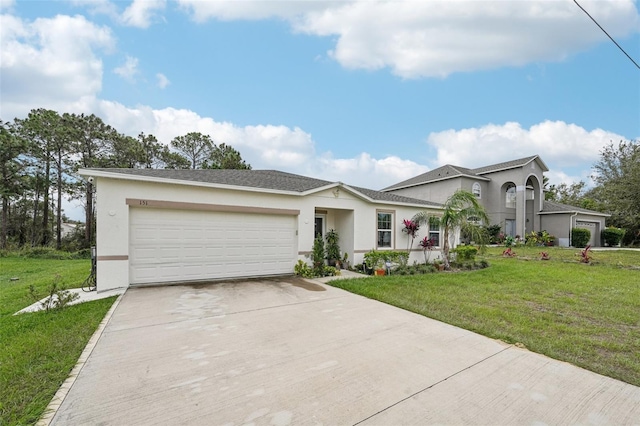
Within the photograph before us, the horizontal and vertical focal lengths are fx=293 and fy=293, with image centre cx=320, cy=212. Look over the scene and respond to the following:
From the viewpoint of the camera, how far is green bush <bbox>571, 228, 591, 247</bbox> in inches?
882

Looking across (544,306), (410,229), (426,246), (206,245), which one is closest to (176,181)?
(206,245)

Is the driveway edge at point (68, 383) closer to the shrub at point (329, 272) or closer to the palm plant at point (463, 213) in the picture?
the shrub at point (329, 272)

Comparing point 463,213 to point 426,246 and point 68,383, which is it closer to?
point 426,246

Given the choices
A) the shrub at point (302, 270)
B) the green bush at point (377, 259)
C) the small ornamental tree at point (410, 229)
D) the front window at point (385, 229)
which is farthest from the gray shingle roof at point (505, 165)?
the shrub at point (302, 270)

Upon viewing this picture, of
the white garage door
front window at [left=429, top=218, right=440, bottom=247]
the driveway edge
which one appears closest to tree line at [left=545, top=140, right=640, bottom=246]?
front window at [left=429, top=218, right=440, bottom=247]

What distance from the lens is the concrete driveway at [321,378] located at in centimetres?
252

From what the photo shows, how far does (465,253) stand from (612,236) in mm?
22207

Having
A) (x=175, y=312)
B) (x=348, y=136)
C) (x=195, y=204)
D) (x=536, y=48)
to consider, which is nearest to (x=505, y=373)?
(x=175, y=312)

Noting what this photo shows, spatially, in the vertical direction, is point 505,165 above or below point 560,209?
above

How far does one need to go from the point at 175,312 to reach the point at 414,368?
431 cm

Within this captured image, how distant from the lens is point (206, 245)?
27.5ft

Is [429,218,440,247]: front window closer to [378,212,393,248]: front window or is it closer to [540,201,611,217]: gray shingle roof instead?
[378,212,393,248]: front window

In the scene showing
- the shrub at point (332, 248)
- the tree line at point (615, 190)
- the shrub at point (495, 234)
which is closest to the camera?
the shrub at point (332, 248)

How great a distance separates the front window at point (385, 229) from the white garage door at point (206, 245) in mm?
3741
